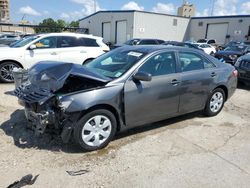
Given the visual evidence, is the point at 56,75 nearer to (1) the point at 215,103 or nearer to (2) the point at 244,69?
(1) the point at 215,103

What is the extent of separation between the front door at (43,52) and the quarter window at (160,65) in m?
4.84

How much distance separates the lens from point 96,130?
3664 mm

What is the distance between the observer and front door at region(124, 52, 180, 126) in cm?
387

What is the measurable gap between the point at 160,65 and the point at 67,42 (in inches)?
199

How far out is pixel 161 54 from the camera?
4.32m

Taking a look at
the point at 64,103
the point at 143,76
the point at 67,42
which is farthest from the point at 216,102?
the point at 67,42

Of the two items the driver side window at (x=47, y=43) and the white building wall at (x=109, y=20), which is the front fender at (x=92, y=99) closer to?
the driver side window at (x=47, y=43)

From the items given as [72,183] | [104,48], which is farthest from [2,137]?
[104,48]

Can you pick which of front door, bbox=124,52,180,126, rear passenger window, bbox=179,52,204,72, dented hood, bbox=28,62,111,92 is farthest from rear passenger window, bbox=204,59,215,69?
dented hood, bbox=28,62,111,92

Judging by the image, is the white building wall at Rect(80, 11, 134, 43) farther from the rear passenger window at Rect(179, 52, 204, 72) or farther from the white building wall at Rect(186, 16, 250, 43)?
the rear passenger window at Rect(179, 52, 204, 72)

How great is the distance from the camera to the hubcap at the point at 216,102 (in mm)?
5333

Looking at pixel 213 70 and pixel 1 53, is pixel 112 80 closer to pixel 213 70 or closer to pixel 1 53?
pixel 213 70

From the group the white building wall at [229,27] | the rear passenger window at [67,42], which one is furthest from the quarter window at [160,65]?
the white building wall at [229,27]

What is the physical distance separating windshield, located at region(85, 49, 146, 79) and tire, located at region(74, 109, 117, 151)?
2.20ft
